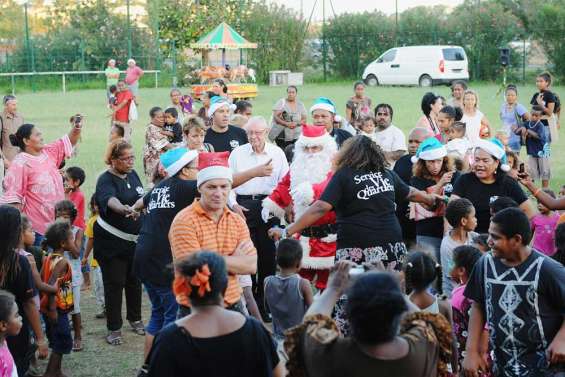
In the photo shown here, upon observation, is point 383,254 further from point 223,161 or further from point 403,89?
point 403,89

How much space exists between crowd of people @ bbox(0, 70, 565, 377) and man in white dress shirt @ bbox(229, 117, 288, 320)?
0.7 inches

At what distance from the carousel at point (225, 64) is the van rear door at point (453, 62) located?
9309 millimetres

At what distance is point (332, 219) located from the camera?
672cm

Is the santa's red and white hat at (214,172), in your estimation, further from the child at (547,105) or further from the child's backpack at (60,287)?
the child at (547,105)

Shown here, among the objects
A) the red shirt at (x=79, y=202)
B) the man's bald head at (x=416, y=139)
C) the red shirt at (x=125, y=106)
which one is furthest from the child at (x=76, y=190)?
the red shirt at (x=125, y=106)

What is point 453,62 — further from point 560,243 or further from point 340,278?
point 340,278

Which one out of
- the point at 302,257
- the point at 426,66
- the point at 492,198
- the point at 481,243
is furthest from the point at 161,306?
the point at 426,66

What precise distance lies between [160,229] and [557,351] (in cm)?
307

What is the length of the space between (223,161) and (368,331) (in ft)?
8.63

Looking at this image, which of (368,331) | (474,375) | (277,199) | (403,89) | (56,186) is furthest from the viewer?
(403,89)

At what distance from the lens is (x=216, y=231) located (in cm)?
517

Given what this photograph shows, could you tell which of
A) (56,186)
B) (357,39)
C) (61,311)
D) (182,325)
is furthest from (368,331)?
(357,39)

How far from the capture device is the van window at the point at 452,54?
134 feet

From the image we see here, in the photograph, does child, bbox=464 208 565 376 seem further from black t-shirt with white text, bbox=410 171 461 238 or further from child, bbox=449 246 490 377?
black t-shirt with white text, bbox=410 171 461 238
